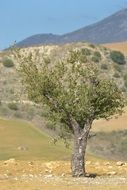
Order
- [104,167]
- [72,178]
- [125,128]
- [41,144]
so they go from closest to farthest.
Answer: [72,178]
[104,167]
[41,144]
[125,128]

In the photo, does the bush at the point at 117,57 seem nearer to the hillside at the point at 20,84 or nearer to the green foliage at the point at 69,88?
the hillside at the point at 20,84

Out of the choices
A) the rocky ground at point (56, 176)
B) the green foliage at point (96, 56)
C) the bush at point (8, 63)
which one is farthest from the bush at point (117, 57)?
the rocky ground at point (56, 176)

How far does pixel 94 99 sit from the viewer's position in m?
46.6

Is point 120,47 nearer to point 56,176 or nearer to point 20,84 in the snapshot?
point 20,84

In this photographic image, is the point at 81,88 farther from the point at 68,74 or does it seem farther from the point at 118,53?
the point at 118,53

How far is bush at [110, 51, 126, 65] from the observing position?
546 feet

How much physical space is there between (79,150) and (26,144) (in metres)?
34.1

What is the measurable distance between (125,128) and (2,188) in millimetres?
70474

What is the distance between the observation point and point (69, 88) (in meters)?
46.2

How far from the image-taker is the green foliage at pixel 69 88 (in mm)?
45812

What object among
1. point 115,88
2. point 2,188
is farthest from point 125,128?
point 2,188

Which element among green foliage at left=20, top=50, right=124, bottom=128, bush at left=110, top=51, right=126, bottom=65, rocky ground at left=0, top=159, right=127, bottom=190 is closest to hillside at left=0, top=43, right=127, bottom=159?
bush at left=110, top=51, right=126, bottom=65

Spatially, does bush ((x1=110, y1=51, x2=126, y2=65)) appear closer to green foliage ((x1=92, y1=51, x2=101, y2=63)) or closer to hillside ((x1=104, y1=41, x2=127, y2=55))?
green foliage ((x1=92, y1=51, x2=101, y2=63))

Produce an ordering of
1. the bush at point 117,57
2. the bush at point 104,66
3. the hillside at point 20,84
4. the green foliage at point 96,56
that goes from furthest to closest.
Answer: the bush at point 117,57, the green foliage at point 96,56, the bush at point 104,66, the hillside at point 20,84
